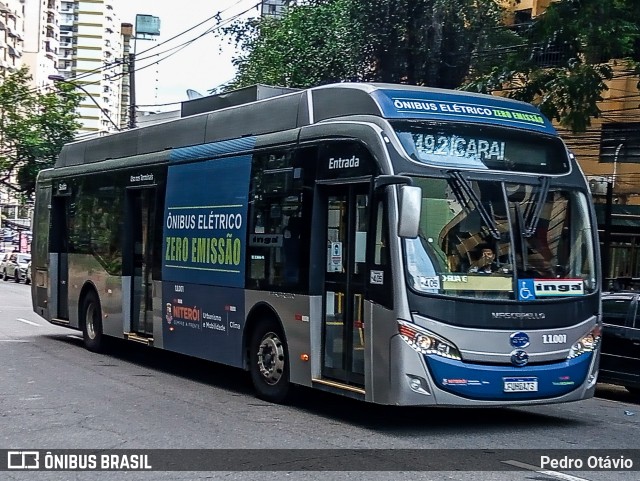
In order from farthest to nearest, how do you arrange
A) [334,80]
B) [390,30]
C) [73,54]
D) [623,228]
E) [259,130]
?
1. [73,54]
2. [334,80]
3. [390,30]
4. [623,228]
5. [259,130]

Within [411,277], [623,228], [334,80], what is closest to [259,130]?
[411,277]

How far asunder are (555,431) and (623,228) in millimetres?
14300

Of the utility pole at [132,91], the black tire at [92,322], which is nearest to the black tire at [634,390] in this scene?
the black tire at [92,322]

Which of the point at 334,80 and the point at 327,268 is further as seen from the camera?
the point at 334,80

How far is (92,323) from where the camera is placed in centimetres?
1692

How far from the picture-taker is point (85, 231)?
1711 cm

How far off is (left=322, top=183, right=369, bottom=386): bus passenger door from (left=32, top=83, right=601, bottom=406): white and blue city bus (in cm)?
2

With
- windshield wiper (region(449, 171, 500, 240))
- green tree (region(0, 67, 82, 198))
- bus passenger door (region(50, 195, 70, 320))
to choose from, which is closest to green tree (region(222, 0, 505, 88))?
bus passenger door (region(50, 195, 70, 320))

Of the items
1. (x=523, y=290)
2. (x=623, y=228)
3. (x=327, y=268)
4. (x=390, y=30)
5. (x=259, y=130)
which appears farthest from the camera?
(x=390, y=30)

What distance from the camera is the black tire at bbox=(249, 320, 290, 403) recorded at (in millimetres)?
11156

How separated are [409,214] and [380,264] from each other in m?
0.77

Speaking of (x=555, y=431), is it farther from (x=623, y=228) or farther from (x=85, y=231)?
(x=623, y=228)

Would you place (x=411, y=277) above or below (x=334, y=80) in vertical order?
below

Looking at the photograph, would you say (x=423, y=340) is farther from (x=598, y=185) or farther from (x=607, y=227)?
(x=598, y=185)
